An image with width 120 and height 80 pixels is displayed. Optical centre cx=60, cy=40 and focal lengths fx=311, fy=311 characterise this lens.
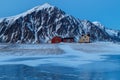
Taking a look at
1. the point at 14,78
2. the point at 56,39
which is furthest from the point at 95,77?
the point at 56,39

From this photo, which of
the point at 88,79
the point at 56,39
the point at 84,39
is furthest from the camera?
the point at 56,39

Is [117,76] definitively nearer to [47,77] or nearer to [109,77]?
[109,77]

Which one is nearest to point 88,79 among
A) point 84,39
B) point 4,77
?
point 4,77

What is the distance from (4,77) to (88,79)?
161 inches

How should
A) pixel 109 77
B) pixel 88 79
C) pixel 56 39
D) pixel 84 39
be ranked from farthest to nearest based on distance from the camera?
pixel 56 39 < pixel 84 39 < pixel 109 77 < pixel 88 79

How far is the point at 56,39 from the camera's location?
361 ft

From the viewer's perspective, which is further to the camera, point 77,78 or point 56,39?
point 56,39

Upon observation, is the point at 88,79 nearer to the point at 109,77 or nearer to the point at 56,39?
the point at 109,77

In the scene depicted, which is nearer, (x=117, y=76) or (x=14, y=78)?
(x=14, y=78)

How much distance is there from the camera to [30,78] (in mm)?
15055

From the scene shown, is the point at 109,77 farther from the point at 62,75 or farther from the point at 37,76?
the point at 37,76

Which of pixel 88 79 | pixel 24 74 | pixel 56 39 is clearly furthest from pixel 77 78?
pixel 56 39

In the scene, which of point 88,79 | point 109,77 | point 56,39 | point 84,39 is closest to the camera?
point 88,79

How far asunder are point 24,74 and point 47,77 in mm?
1584
